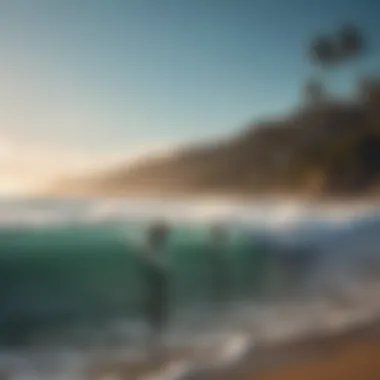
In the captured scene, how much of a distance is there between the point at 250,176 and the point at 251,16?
1.11 feet

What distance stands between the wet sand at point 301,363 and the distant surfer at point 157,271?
9 centimetres

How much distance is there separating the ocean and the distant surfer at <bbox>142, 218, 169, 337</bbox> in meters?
0.01

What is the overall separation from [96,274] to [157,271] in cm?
12

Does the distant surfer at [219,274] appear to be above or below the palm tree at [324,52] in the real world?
below

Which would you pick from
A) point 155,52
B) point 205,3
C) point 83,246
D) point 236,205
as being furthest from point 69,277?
point 205,3

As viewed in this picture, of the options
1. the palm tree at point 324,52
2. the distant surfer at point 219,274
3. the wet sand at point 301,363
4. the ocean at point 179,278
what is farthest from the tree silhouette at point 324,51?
the wet sand at point 301,363

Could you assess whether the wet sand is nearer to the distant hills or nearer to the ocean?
the ocean

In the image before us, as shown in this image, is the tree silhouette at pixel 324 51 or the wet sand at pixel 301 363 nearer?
the wet sand at pixel 301 363

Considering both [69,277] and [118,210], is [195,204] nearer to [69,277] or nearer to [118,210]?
[118,210]

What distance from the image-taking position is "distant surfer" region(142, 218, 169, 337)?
111 centimetres

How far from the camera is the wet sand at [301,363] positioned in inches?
42.5

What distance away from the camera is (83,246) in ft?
3.56

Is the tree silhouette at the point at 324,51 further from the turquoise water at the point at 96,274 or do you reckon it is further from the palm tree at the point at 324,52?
the turquoise water at the point at 96,274

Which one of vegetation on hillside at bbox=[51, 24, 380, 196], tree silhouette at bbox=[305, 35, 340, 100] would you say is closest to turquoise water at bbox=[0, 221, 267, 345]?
vegetation on hillside at bbox=[51, 24, 380, 196]
